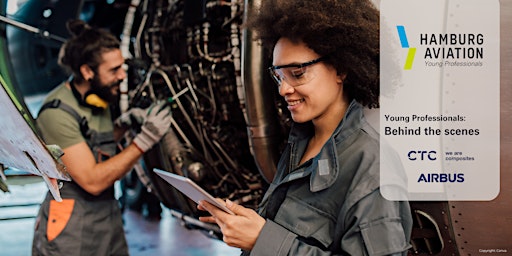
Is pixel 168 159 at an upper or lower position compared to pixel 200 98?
lower

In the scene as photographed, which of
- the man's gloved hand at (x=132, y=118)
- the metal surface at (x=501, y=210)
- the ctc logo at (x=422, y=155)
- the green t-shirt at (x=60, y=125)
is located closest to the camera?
the ctc logo at (x=422, y=155)

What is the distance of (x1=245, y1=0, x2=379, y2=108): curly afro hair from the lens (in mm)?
1458

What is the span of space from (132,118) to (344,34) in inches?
77.6

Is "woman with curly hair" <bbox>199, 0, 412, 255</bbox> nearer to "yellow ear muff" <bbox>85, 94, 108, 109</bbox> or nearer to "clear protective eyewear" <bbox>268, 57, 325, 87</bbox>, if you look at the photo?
"clear protective eyewear" <bbox>268, 57, 325, 87</bbox>

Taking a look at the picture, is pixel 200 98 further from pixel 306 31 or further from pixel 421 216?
pixel 306 31

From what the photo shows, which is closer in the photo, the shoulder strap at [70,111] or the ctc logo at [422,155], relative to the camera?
the ctc logo at [422,155]

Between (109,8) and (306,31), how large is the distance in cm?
390

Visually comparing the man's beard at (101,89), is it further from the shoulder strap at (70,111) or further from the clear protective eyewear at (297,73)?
the clear protective eyewear at (297,73)

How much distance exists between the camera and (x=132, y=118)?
3.20 meters

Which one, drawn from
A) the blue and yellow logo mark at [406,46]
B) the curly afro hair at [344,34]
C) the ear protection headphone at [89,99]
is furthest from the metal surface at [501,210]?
the ear protection headphone at [89,99]

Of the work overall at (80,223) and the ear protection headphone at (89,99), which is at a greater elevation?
the ear protection headphone at (89,99)

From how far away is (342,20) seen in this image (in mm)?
1452

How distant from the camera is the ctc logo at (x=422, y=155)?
1.61 metres

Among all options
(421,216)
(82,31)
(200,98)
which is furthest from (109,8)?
(421,216)
